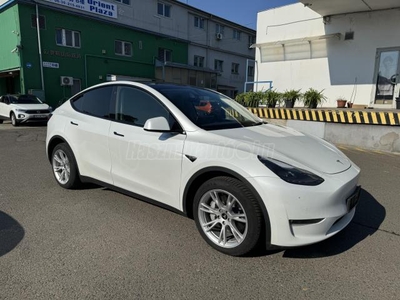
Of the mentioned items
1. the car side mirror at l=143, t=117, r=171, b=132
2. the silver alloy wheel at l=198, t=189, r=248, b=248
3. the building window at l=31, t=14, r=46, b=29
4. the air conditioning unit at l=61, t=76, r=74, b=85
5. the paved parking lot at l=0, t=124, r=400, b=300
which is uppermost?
the building window at l=31, t=14, r=46, b=29

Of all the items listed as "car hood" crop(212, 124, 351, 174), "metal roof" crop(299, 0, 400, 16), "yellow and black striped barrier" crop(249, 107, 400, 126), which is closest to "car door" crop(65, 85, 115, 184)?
"car hood" crop(212, 124, 351, 174)

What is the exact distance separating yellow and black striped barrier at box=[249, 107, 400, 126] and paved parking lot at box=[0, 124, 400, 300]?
4.66m

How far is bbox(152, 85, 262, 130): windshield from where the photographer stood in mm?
3235

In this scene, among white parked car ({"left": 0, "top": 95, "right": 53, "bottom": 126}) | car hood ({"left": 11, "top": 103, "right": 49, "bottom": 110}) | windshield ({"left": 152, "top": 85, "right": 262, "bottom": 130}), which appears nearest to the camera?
windshield ({"left": 152, "top": 85, "right": 262, "bottom": 130})

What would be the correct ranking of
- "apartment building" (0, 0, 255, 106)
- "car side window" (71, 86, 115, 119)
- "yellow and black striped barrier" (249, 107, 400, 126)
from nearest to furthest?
"car side window" (71, 86, 115, 119) < "yellow and black striped barrier" (249, 107, 400, 126) < "apartment building" (0, 0, 255, 106)

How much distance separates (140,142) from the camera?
129 inches

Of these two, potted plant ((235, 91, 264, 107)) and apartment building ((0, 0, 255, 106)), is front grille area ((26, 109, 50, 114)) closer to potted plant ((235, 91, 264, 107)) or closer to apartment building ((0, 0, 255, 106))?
apartment building ((0, 0, 255, 106))

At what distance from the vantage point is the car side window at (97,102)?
385 centimetres

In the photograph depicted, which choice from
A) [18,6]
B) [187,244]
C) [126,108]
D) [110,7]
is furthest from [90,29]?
[187,244]

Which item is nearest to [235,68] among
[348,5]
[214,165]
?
[348,5]

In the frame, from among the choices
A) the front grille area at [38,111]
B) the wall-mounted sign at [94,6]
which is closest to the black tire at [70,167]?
the front grille area at [38,111]

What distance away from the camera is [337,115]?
879 cm

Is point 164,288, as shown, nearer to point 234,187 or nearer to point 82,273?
point 82,273

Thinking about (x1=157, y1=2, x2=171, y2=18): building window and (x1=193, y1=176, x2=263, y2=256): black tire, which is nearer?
(x1=193, y1=176, x2=263, y2=256): black tire
